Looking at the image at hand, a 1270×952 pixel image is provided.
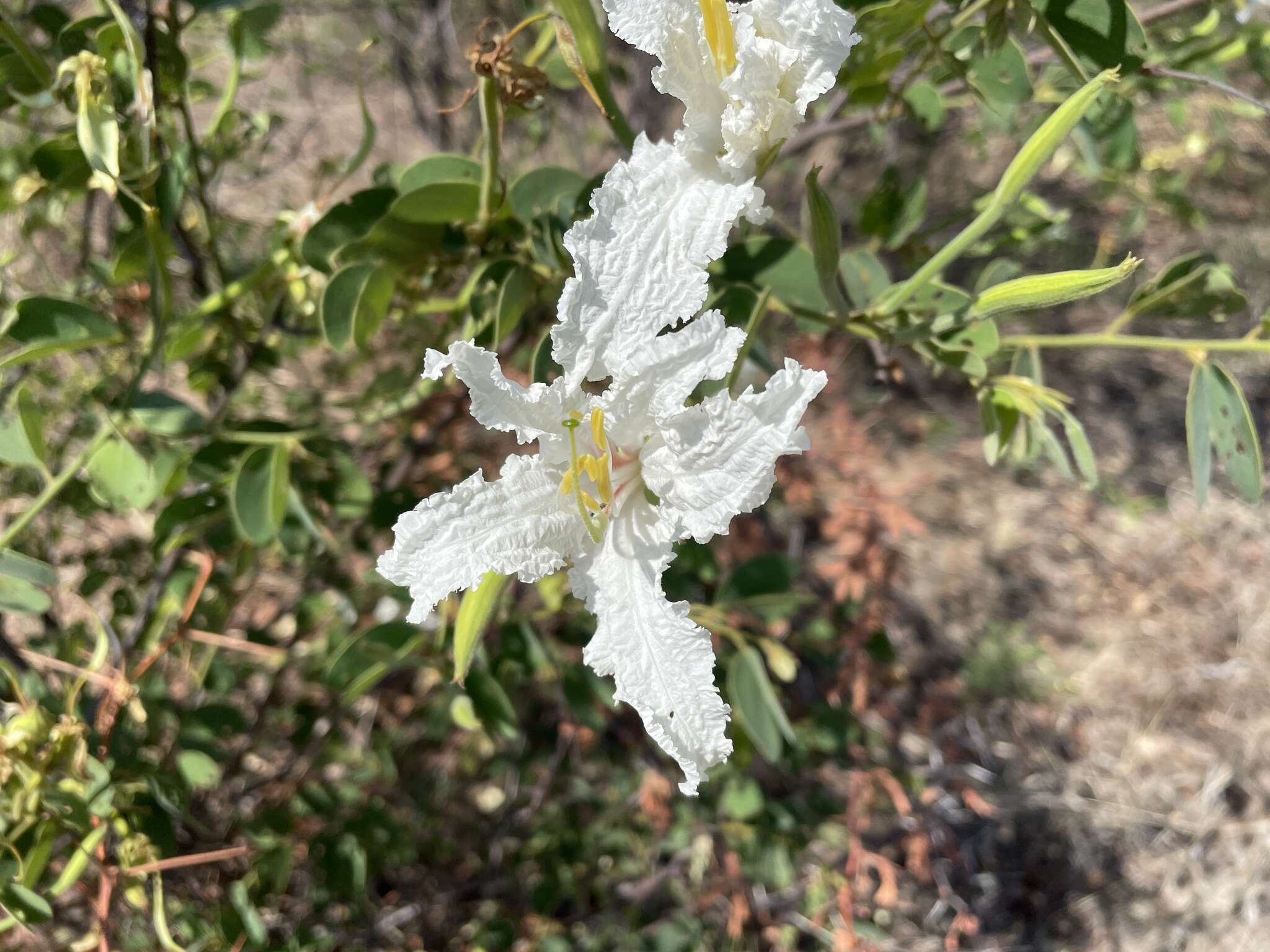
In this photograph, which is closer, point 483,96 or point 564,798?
point 483,96

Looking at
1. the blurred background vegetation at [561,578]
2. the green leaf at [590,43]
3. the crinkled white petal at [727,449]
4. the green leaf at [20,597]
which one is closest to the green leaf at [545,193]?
the blurred background vegetation at [561,578]

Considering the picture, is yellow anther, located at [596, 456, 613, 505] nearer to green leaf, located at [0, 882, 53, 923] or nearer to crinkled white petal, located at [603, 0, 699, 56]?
crinkled white petal, located at [603, 0, 699, 56]

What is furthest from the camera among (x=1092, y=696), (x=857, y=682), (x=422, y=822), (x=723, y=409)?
(x=1092, y=696)

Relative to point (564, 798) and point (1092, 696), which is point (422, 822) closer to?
point (564, 798)

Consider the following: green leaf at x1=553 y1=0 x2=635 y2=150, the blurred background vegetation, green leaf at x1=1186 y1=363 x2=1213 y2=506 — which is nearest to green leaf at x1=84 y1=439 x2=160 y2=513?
the blurred background vegetation

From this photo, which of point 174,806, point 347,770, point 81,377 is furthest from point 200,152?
point 347,770

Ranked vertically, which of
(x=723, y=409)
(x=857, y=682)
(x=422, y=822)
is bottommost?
(x=422, y=822)
